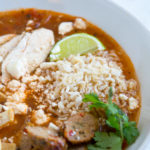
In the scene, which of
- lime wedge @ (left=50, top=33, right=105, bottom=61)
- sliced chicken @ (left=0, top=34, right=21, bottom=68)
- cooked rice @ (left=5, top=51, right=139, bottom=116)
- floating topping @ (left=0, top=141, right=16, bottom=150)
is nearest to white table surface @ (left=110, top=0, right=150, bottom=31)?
lime wedge @ (left=50, top=33, right=105, bottom=61)

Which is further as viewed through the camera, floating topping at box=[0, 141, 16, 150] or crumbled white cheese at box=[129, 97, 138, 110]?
crumbled white cheese at box=[129, 97, 138, 110]

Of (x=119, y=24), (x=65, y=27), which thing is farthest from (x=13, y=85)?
(x=119, y=24)

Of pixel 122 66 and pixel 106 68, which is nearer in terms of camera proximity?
pixel 106 68

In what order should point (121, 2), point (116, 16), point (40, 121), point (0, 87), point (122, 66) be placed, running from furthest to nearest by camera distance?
point (121, 2)
point (116, 16)
point (122, 66)
point (0, 87)
point (40, 121)

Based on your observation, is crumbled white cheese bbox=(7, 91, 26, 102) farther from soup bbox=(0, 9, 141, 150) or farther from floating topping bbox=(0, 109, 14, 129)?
floating topping bbox=(0, 109, 14, 129)

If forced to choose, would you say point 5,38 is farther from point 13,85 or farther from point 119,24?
point 119,24

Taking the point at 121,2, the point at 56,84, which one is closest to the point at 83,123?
the point at 56,84

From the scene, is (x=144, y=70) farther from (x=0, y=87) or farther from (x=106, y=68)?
(x=0, y=87)
